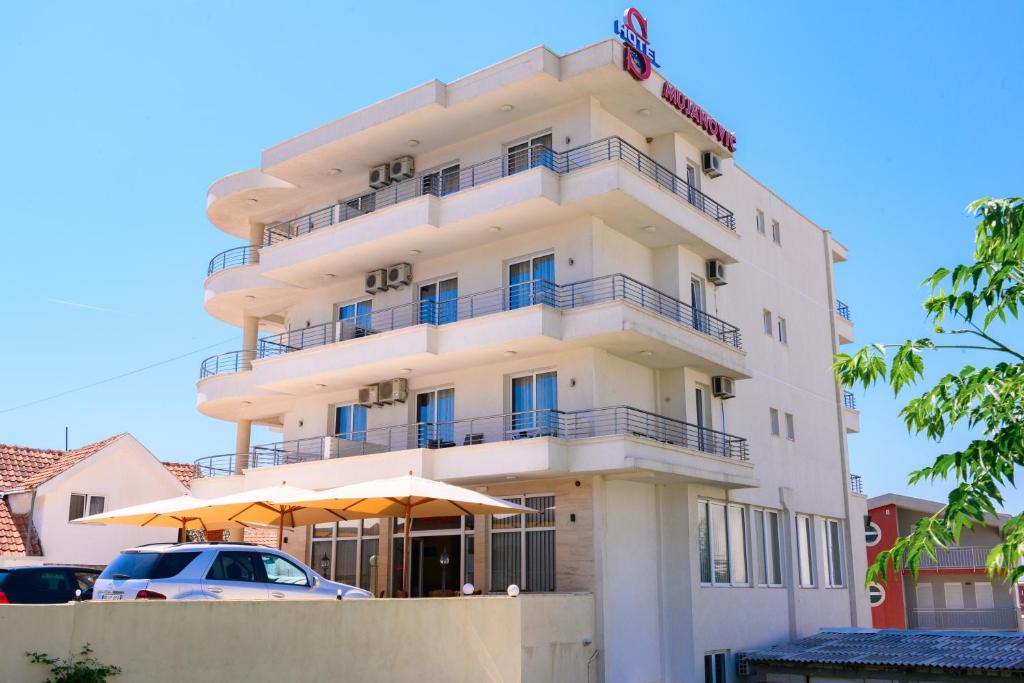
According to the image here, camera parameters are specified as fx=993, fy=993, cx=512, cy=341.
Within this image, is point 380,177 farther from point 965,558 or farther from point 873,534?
point 965,558

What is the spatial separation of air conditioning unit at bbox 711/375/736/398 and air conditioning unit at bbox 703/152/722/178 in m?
6.04

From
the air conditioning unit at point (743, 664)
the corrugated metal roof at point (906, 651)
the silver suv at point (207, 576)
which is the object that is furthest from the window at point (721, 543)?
the silver suv at point (207, 576)

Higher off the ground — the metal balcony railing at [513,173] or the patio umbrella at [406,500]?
the metal balcony railing at [513,173]

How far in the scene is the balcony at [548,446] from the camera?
22.6 metres

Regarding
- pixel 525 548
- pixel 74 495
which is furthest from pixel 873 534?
pixel 74 495

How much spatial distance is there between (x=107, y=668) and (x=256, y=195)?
21642mm

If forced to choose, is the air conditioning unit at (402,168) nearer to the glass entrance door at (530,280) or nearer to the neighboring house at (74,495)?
the glass entrance door at (530,280)

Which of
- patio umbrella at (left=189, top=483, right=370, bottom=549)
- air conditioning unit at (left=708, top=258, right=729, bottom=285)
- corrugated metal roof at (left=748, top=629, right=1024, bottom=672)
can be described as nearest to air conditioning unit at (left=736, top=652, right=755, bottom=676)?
corrugated metal roof at (left=748, top=629, right=1024, bottom=672)

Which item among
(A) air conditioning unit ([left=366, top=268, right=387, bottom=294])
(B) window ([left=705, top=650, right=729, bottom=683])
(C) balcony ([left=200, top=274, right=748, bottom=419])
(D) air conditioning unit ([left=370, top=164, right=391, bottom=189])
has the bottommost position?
(B) window ([left=705, top=650, right=729, bottom=683])

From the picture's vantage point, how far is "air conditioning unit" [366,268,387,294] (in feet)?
94.4

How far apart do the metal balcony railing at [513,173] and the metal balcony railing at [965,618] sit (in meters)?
25.2

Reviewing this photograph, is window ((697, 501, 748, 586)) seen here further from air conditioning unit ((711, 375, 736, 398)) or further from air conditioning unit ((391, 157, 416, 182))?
air conditioning unit ((391, 157, 416, 182))

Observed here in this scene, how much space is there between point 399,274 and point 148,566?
14.6 meters

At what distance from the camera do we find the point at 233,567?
50.8ft
